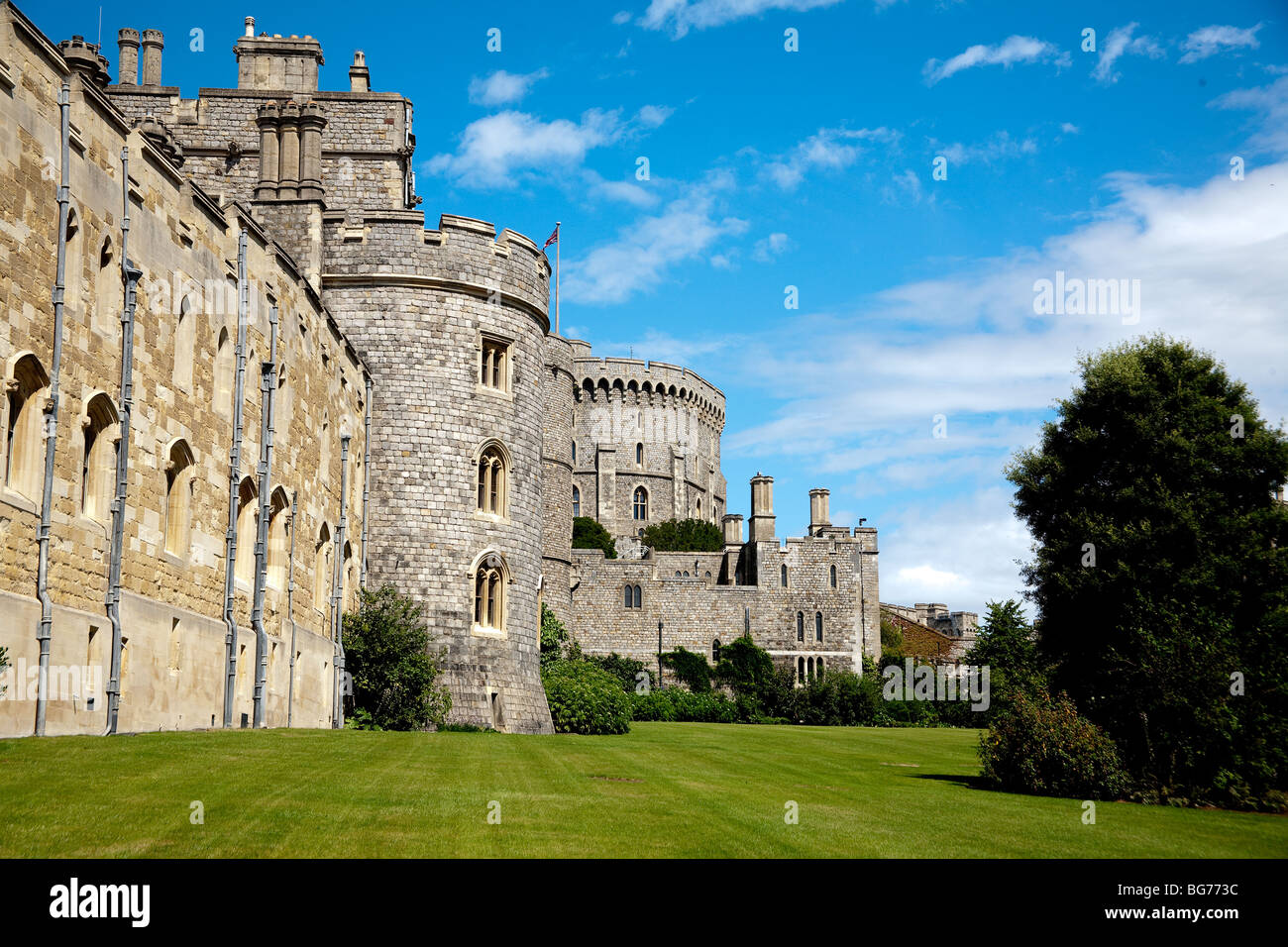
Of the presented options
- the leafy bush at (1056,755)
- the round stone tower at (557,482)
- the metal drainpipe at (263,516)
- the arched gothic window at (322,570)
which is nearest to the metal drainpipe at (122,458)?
the metal drainpipe at (263,516)

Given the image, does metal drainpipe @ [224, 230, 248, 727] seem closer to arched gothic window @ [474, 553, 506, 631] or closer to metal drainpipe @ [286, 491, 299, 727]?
metal drainpipe @ [286, 491, 299, 727]

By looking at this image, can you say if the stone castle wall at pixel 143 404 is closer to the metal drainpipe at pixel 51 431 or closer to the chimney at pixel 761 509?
the metal drainpipe at pixel 51 431

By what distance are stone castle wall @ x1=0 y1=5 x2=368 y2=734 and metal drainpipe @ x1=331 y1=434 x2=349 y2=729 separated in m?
1.92

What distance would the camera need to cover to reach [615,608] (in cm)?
7512

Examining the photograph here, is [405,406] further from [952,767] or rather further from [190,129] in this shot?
[952,767]

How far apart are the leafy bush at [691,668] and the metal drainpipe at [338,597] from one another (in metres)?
43.7

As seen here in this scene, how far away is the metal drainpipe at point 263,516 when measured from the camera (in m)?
23.9

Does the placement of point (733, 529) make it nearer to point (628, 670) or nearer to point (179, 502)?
point (628, 670)

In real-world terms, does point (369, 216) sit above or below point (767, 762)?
above

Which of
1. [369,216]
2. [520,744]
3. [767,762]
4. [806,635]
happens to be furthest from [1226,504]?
[806,635]

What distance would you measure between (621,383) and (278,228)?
7467 centimetres

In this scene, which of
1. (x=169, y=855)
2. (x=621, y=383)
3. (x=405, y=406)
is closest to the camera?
(x=169, y=855)

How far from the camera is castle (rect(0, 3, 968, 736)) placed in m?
16.4

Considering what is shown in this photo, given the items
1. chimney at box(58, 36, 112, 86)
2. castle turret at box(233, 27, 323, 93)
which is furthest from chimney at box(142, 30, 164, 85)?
chimney at box(58, 36, 112, 86)
